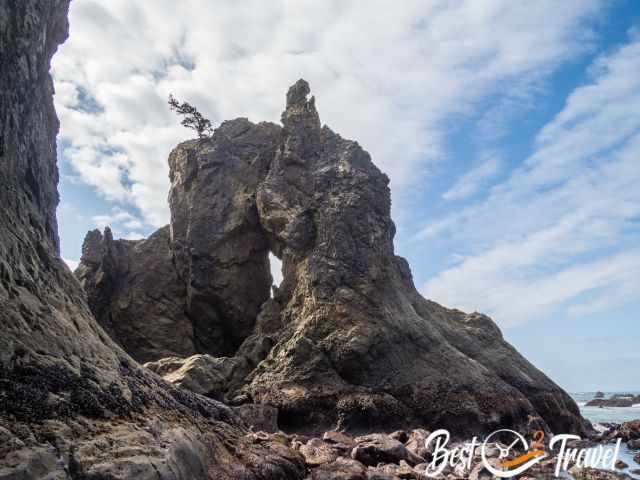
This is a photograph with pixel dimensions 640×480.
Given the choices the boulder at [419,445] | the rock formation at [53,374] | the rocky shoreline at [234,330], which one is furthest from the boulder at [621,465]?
the rock formation at [53,374]

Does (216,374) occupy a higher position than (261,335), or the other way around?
(261,335)

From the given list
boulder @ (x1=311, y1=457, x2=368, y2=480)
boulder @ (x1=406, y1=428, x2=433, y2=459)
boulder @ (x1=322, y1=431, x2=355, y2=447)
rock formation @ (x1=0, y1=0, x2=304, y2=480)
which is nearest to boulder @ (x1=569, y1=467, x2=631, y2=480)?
boulder @ (x1=406, y1=428, x2=433, y2=459)

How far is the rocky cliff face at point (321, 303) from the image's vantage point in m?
28.3

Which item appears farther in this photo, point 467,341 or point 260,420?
point 467,341

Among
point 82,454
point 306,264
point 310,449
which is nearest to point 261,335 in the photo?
point 306,264

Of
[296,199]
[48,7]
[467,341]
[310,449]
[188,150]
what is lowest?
[310,449]

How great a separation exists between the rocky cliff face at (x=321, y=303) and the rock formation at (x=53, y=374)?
13.6 meters

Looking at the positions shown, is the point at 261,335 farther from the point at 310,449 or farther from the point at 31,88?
the point at 31,88

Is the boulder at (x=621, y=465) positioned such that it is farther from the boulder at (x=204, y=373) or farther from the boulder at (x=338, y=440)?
the boulder at (x=204, y=373)

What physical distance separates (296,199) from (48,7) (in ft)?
77.5

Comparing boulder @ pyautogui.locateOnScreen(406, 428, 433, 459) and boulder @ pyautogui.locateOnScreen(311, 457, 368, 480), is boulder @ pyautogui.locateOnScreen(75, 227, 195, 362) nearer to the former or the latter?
boulder @ pyautogui.locateOnScreen(406, 428, 433, 459)

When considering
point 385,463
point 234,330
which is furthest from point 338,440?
point 234,330

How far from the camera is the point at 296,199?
37594 mm

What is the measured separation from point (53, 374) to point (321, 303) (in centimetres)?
2306
